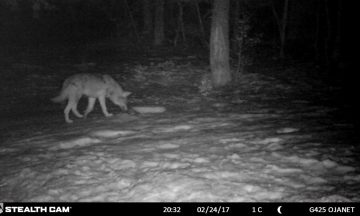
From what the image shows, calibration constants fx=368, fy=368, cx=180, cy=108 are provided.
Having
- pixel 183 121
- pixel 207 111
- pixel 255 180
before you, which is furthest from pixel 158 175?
pixel 207 111

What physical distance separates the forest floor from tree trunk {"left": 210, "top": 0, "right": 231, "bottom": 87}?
0.59m

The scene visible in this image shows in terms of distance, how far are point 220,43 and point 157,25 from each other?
1758cm

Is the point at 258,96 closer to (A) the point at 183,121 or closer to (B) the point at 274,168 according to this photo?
(A) the point at 183,121

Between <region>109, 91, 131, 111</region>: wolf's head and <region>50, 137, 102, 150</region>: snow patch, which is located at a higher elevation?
<region>109, 91, 131, 111</region>: wolf's head

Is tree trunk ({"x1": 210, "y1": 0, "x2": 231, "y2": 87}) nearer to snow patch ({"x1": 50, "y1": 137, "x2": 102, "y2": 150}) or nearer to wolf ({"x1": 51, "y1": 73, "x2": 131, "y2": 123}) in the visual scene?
wolf ({"x1": 51, "y1": 73, "x2": 131, "y2": 123})

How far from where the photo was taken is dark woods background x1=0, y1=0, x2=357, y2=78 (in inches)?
1186

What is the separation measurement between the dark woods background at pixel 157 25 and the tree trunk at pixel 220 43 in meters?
11.8

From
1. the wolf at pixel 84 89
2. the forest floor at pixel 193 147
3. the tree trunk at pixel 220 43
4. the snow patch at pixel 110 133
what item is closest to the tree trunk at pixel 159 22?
the forest floor at pixel 193 147

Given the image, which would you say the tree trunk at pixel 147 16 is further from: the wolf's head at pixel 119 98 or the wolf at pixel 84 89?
the wolf at pixel 84 89

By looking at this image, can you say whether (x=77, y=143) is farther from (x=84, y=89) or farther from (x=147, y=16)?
(x=147, y=16)

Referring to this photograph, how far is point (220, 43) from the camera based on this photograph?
15.0 meters

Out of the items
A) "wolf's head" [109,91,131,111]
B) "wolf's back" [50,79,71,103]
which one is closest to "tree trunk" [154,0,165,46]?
"wolf's head" [109,91,131,111]

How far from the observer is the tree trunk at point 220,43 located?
14.7 m

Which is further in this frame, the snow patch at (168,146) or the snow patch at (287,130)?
the snow patch at (287,130)
